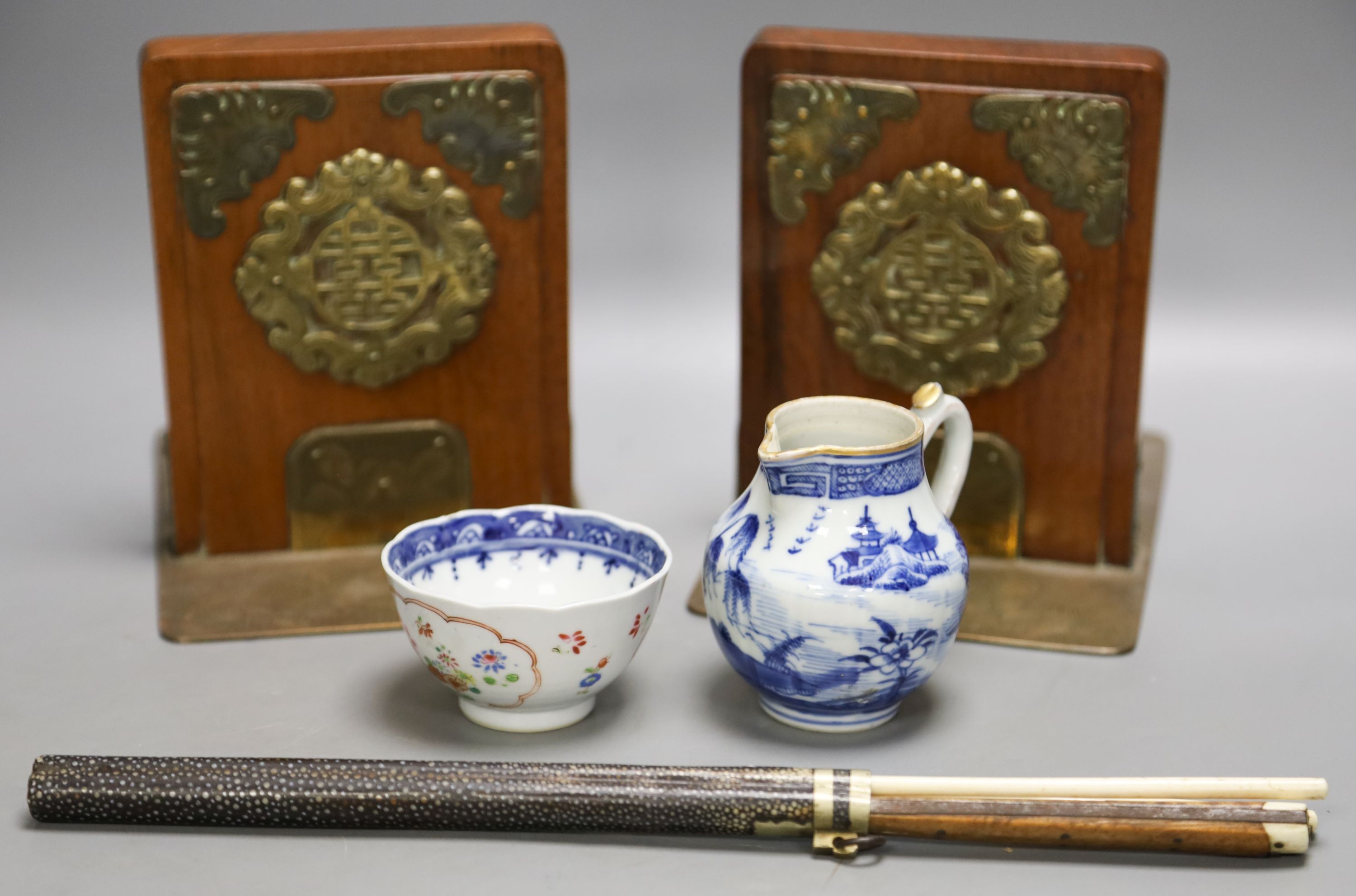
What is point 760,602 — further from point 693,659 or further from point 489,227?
point 489,227

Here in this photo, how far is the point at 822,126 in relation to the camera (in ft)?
6.91

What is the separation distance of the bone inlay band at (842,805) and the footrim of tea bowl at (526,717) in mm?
334

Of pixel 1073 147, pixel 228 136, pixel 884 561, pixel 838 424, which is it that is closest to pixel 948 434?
pixel 838 424

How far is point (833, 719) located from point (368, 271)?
86cm

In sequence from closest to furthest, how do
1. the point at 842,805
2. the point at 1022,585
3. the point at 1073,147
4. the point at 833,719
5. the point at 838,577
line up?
the point at 842,805, the point at 838,577, the point at 833,719, the point at 1073,147, the point at 1022,585

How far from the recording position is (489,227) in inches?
85.0

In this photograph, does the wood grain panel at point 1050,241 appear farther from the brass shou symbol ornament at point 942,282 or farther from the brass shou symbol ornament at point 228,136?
the brass shou symbol ornament at point 228,136

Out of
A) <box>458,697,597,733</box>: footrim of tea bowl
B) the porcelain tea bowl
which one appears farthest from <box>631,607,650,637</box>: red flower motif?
<box>458,697,597,733</box>: footrim of tea bowl

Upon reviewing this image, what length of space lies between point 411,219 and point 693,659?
2.25ft

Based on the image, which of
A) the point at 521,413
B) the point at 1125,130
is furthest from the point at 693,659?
the point at 1125,130

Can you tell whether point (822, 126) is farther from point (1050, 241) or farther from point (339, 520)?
point (339, 520)

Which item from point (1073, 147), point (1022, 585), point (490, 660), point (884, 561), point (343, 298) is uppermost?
point (1073, 147)

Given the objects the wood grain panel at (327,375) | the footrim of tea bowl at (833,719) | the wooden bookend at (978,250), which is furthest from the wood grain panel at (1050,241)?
the footrim of tea bowl at (833,719)

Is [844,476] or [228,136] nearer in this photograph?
[844,476]
